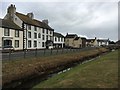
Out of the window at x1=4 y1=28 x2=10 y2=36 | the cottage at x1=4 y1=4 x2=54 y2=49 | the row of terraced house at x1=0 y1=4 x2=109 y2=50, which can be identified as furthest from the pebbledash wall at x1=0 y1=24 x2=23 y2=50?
the cottage at x1=4 y1=4 x2=54 y2=49

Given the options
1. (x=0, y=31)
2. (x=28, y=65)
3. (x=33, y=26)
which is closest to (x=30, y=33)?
(x=33, y=26)

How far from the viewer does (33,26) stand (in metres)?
68.3

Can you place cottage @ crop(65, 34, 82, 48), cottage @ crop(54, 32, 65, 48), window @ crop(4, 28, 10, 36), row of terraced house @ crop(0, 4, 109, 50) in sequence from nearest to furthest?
window @ crop(4, 28, 10, 36) < row of terraced house @ crop(0, 4, 109, 50) < cottage @ crop(54, 32, 65, 48) < cottage @ crop(65, 34, 82, 48)

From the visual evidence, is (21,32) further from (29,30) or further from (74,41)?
(74,41)

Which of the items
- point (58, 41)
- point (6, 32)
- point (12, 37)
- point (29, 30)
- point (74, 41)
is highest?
point (29, 30)

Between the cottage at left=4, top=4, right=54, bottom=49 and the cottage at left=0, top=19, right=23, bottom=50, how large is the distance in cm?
222

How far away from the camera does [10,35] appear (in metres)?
54.2

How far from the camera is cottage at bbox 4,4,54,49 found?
62000 mm

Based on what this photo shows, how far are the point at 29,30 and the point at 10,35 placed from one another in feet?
37.1

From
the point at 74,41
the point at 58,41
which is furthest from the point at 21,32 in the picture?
the point at 74,41

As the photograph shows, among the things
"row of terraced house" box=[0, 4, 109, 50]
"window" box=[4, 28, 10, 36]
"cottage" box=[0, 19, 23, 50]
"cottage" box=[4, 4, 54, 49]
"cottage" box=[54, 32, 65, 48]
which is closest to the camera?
"cottage" box=[0, 19, 23, 50]

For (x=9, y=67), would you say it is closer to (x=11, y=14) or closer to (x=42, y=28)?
(x=11, y=14)

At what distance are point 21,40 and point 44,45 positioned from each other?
1735 cm

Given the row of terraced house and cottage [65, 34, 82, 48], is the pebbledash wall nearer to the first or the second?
Result: the row of terraced house
